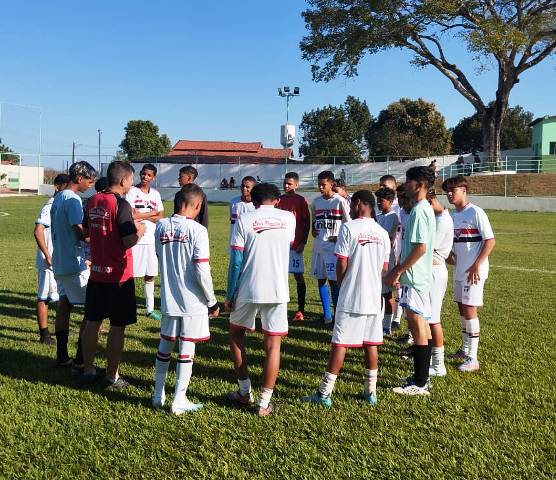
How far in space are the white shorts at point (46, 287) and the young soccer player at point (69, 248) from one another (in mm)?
971

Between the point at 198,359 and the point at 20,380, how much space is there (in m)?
1.70

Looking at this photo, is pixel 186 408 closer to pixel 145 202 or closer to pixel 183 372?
pixel 183 372

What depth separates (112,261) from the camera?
4746 mm

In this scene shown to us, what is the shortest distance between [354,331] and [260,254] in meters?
1.03

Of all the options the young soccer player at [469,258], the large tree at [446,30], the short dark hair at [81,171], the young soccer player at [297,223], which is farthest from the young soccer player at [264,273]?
the large tree at [446,30]

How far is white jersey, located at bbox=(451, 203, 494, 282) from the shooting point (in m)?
5.70

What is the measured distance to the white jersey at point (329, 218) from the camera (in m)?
7.50

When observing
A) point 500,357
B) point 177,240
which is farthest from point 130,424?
point 500,357

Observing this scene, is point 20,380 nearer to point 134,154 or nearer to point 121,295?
point 121,295

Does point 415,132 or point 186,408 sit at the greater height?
point 415,132

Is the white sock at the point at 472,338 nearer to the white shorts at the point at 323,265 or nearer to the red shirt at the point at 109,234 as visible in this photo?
the white shorts at the point at 323,265

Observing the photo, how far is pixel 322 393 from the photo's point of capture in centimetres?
454

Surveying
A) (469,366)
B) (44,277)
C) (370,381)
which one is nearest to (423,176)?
(370,381)

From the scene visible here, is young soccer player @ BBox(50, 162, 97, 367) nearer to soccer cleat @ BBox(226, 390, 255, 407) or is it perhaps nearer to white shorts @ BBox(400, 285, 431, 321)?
soccer cleat @ BBox(226, 390, 255, 407)
